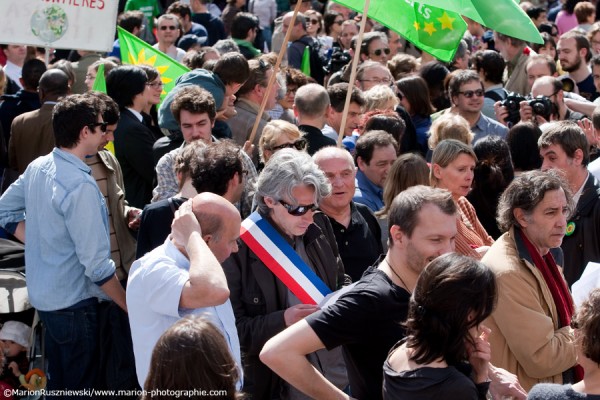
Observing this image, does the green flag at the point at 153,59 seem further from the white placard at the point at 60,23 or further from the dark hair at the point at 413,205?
the dark hair at the point at 413,205

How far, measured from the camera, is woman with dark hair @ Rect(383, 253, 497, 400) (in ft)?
10.5

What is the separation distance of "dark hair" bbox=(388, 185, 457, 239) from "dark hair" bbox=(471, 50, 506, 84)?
5613 millimetres

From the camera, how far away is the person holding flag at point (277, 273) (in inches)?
177

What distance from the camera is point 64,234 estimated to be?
215 inches

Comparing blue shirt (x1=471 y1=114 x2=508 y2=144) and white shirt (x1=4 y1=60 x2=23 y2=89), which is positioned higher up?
blue shirt (x1=471 y1=114 x2=508 y2=144)

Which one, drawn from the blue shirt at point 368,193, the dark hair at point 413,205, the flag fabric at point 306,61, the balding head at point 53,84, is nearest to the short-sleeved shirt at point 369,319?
the dark hair at point 413,205

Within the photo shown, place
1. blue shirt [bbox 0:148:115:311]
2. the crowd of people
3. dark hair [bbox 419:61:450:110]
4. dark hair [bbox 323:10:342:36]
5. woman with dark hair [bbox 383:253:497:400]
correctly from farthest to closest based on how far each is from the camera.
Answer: dark hair [bbox 323:10:342:36] < dark hair [bbox 419:61:450:110] < blue shirt [bbox 0:148:115:311] < the crowd of people < woman with dark hair [bbox 383:253:497:400]

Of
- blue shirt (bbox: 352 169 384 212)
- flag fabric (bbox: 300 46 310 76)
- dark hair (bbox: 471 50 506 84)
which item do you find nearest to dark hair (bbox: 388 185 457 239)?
blue shirt (bbox: 352 169 384 212)

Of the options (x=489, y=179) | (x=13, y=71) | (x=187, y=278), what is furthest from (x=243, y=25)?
(x=187, y=278)

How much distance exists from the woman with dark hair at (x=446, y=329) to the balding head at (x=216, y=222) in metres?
0.92

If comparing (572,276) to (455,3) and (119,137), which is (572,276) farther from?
(119,137)

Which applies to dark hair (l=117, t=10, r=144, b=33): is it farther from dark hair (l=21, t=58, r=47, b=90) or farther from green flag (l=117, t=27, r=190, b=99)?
dark hair (l=21, t=58, r=47, b=90)

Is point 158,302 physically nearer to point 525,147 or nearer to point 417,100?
point 525,147

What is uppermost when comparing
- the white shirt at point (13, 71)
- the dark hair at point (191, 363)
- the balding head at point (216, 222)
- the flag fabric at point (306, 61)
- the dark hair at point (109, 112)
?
the dark hair at point (191, 363)
